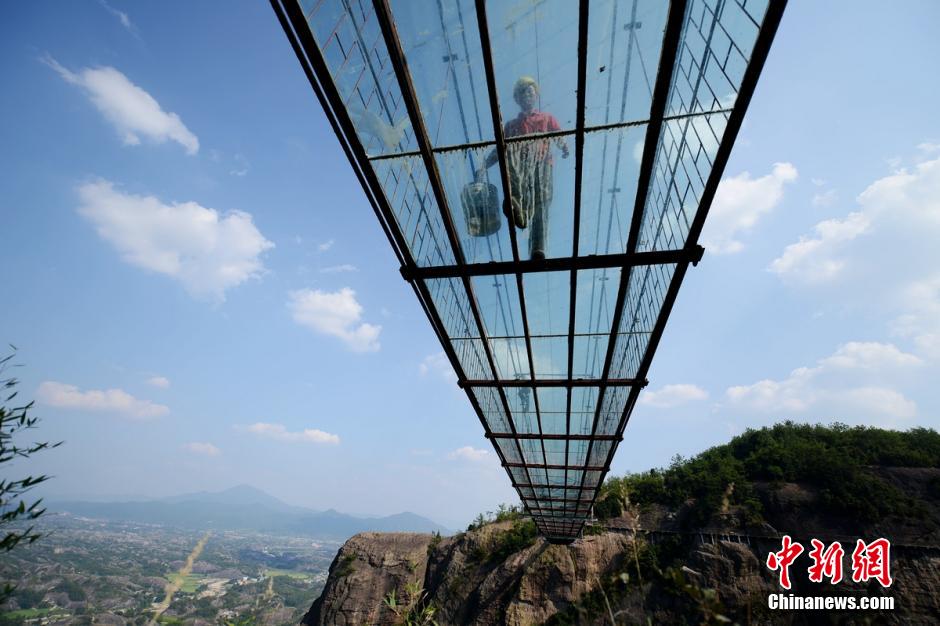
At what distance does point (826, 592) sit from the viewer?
1886 centimetres

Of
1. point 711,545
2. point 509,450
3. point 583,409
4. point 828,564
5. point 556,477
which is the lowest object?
point 828,564

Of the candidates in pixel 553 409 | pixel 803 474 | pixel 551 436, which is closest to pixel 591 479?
pixel 551 436

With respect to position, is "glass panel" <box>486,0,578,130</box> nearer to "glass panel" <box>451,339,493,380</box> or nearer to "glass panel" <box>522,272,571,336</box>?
"glass panel" <box>522,272,571,336</box>

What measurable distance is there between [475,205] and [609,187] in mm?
1354

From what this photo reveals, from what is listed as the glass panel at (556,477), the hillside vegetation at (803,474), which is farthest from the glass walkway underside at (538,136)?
the hillside vegetation at (803,474)

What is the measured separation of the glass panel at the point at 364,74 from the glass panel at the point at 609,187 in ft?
5.47

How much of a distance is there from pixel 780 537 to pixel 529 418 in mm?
21665

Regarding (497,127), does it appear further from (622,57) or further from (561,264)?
(561,264)

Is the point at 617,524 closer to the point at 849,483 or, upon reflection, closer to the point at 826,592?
the point at 826,592

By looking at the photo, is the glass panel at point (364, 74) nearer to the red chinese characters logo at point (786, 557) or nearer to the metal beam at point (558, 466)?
the red chinese characters logo at point (786, 557)

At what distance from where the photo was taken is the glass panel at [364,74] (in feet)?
9.65

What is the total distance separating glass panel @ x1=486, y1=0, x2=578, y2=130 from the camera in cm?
313

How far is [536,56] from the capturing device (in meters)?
3.36

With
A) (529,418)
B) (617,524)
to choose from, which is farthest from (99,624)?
(529,418)
